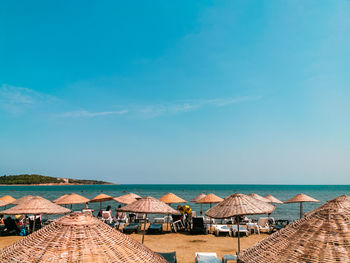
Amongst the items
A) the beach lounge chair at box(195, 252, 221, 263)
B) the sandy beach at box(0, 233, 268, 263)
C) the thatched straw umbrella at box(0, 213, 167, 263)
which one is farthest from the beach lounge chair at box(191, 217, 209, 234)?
the thatched straw umbrella at box(0, 213, 167, 263)

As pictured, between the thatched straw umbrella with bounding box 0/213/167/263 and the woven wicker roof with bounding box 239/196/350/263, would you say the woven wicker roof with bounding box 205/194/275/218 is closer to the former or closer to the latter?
the woven wicker roof with bounding box 239/196/350/263

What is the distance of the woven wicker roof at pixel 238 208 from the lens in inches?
297

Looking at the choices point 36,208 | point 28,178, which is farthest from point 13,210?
point 28,178

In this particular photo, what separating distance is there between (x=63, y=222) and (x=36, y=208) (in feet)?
30.6

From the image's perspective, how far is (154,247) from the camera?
11.2 metres

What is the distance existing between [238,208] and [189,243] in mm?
Answer: 5420

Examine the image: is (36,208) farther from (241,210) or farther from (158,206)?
(241,210)

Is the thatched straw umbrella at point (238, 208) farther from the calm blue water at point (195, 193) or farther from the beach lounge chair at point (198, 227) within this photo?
the calm blue water at point (195, 193)

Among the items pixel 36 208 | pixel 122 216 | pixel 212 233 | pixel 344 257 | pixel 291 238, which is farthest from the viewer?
pixel 122 216

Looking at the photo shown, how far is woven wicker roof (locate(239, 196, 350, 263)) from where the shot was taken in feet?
9.32

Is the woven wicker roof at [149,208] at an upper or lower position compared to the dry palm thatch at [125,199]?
upper

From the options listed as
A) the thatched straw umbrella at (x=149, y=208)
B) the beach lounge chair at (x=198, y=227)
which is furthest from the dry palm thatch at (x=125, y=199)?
the thatched straw umbrella at (x=149, y=208)

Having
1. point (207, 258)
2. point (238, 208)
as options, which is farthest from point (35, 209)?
point (238, 208)

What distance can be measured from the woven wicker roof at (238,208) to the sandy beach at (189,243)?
2583 millimetres
